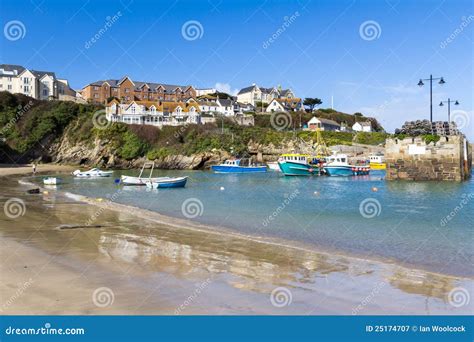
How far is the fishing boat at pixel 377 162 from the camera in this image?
8850cm

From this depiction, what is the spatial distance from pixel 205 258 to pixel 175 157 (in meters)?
71.7

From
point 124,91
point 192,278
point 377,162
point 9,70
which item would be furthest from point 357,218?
point 9,70

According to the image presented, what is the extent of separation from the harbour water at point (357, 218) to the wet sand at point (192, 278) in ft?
7.15

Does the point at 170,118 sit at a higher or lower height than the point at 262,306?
higher

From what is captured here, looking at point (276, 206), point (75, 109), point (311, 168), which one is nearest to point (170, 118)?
point (75, 109)

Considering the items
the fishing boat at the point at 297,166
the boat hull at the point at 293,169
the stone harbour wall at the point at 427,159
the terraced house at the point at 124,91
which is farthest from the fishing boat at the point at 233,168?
the terraced house at the point at 124,91

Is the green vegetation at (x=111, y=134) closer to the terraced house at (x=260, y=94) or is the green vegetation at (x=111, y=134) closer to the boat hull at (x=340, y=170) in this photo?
the boat hull at (x=340, y=170)

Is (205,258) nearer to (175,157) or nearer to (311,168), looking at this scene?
(311,168)

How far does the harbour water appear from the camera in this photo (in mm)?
15938

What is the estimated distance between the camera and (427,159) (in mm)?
50125

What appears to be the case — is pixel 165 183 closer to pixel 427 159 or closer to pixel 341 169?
pixel 427 159

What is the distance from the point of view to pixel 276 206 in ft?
97.8

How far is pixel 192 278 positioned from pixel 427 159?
45.4 meters

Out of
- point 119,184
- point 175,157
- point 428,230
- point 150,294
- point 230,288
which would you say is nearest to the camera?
point 150,294
